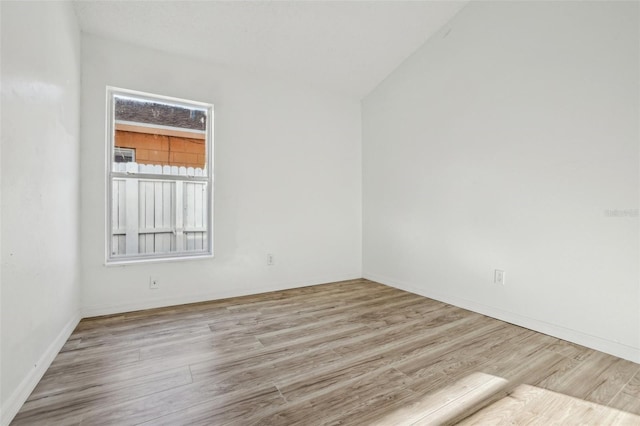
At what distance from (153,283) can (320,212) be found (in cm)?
201

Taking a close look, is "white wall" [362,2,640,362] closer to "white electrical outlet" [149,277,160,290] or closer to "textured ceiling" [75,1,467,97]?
"textured ceiling" [75,1,467,97]

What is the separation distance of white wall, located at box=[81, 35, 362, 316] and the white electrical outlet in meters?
0.04

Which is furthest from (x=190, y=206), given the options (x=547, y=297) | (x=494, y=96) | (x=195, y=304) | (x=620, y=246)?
(x=620, y=246)

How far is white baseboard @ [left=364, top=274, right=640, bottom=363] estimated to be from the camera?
1.98 metres

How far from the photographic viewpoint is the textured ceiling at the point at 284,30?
2.49 metres

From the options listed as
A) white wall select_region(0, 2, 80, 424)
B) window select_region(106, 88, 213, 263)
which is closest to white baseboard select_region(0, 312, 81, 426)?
white wall select_region(0, 2, 80, 424)

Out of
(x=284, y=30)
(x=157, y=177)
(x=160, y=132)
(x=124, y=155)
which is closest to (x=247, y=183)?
(x=157, y=177)

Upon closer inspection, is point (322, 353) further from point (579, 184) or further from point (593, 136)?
point (593, 136)

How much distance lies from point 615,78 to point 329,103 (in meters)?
2.71

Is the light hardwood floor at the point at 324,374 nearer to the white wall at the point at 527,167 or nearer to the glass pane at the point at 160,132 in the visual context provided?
the white wall at the point at 527,167

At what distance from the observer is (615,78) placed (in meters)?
2.02

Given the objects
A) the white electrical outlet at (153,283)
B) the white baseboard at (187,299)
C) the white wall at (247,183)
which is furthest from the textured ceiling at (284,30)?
the white baseboard at (187,299)

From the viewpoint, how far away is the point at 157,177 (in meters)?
2.96

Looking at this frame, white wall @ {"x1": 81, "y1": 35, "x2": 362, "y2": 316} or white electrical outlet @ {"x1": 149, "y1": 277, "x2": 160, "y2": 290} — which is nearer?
white wall @ {"x1": 81, "y1": 35, "x2": 362, "y2": 316}
